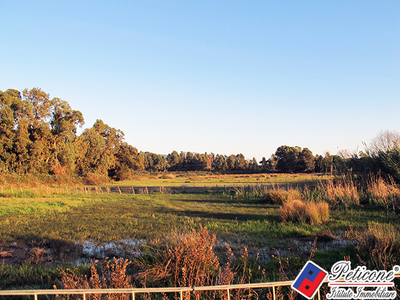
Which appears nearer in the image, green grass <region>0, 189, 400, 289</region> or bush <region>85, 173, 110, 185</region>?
green grass <region>0, 189, 400, 289</region>

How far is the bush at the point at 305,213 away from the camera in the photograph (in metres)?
10.4

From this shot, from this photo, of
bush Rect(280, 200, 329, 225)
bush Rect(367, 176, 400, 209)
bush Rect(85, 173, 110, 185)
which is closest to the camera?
bush Rect(280, 200, 329, 225)

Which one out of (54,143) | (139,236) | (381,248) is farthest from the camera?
(54,143)

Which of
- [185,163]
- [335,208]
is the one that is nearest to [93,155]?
[335,208]

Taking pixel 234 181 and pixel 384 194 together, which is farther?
pixel 234 181

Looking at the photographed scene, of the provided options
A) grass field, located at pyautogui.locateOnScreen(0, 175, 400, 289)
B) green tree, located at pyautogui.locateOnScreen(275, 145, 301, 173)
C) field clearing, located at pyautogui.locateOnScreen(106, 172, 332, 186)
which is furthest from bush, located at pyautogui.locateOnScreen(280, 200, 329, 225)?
green tree, located at pyautogui.locateOnScreen(275, 145, 301, 173)

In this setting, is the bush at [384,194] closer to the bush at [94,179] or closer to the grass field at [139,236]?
the grass field at [139,236]

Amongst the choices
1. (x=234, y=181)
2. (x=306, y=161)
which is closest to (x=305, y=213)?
(x=234, y=181)

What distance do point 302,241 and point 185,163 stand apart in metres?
118

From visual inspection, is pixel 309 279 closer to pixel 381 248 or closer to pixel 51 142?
pixel 381 248

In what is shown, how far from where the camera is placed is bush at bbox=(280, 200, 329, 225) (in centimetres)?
1044

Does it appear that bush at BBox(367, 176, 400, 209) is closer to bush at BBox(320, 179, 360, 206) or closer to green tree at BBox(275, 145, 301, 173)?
bush at BBox(320, 179, 360, 206)

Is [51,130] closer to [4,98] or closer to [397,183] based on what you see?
[4,98]

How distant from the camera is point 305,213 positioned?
10.7 meters
